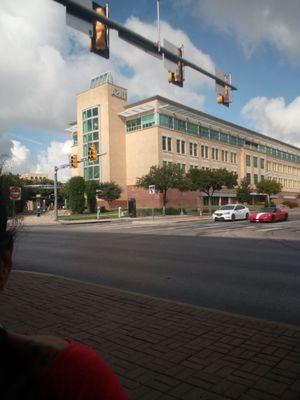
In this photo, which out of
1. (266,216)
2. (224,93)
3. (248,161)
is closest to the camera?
(224,93)

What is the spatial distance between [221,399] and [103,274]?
6.04 meters

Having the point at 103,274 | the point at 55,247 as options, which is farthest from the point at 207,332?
the point at 55,247

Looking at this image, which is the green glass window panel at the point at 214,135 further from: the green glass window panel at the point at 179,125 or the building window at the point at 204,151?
the green glass window panel at the point at 179,125

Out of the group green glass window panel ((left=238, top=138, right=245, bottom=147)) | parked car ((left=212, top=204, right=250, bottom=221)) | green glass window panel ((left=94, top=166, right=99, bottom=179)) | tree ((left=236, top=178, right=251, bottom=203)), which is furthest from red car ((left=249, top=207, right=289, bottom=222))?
green glass window panel ((left=238, top=138, right=245, bottom=147))

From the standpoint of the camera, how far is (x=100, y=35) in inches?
386

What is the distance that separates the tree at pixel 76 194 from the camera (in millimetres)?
53938

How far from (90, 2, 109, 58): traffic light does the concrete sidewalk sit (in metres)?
6.36

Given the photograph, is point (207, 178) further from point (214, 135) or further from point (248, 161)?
point (248, 161)

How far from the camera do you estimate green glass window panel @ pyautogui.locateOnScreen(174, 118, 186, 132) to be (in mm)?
64812

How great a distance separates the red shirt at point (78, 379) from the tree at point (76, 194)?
177ft

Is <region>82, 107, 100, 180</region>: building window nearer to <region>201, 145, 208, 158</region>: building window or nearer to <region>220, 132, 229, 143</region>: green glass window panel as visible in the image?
<region>201, 145, 208, 158</region>: building window

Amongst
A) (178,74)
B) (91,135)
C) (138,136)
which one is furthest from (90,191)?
(178,74)

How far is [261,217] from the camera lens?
29500 mm

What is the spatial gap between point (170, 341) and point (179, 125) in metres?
63.2
